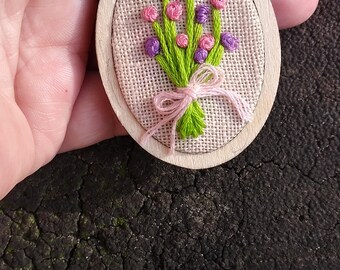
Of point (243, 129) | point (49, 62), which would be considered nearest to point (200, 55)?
point (243, 129)

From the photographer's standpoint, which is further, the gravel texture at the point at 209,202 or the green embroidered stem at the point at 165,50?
the gravel texture at the point at 209,202

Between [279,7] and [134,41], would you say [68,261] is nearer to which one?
[134,41]

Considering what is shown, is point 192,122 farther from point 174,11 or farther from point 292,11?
point 292,11

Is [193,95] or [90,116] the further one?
[90,116]

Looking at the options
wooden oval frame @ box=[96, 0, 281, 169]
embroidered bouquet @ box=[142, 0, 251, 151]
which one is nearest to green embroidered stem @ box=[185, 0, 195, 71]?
embroidered bouquet @ box=[142, 0, 251, 151]

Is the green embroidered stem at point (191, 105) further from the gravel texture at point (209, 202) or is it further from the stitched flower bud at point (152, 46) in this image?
the gravel texture at point (209, 202)

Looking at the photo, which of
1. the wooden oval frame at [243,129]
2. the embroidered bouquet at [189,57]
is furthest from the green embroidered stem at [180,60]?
the wooden oval frame at [243,129]

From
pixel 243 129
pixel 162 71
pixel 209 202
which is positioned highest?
pixel 162 71
